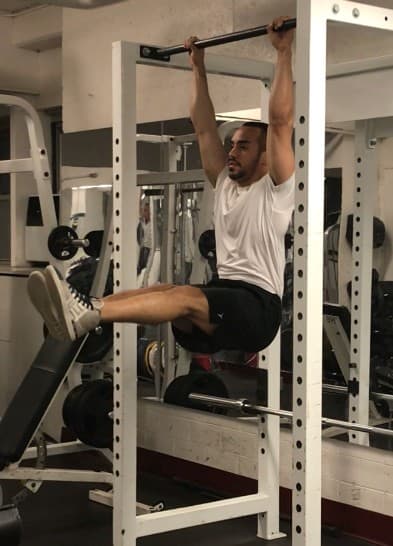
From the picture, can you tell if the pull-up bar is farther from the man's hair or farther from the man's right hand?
the man's hair

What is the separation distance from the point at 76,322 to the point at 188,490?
2.16 metres

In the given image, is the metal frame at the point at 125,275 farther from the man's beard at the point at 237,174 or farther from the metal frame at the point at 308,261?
the metal frame at the point at 308,261

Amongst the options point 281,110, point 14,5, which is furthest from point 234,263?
point 14,5

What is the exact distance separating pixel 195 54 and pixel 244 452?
2.14 m

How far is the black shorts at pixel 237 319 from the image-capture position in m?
Result: 3.19

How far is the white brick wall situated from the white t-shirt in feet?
3.37

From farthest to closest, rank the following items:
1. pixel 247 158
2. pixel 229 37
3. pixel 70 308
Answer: pixel 247 158 → pixel 229 37 → pixel 70 308

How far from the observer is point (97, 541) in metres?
3.93

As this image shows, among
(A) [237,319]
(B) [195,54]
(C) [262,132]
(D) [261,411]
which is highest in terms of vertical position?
(B) [195,54]

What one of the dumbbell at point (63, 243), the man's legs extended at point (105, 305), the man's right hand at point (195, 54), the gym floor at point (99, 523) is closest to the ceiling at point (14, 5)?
the dumbbell at point (63, 243)

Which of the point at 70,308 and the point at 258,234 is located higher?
the point at 258,234

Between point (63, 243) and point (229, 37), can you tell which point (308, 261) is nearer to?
point (229, 37)

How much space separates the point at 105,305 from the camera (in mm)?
2926

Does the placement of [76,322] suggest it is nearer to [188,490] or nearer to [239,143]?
[239,143]
